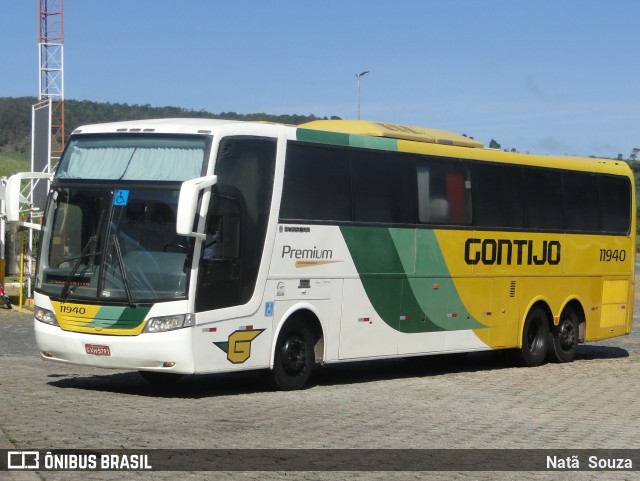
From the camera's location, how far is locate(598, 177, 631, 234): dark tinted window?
73.8 feet

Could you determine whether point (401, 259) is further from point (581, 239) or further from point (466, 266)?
point (581, 239)

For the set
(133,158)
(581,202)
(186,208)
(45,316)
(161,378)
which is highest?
(133,158)

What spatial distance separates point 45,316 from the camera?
48.2ft

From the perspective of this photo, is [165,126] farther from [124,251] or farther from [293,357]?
[293,357]

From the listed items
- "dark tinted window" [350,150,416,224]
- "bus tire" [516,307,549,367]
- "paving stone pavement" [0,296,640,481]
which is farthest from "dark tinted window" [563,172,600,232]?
"dark tinted window" [350,150,416,224]

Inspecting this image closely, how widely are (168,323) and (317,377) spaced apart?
4.61 m

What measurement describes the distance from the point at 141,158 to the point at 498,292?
7.49m

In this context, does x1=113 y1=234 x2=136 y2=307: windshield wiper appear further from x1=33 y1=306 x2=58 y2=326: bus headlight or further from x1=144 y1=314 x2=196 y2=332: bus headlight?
x1=33 y1=306 x2=58 y2=326: bus headlight

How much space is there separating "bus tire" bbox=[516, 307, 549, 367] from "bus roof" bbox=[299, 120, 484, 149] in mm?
3267

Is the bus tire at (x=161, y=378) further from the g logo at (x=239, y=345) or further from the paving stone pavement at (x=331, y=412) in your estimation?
the g logo at (x=239, y=345)

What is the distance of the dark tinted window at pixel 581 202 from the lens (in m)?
21.5

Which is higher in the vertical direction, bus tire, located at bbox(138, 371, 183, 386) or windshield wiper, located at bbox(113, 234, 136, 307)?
windshield wiper, located at bbox(113, 234, 136, 307)

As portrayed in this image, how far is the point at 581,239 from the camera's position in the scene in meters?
21.7

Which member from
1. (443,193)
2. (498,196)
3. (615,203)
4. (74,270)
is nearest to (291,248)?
(74,270)
